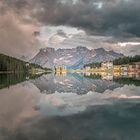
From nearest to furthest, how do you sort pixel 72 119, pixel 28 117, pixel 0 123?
pixel 0 123, pixel 72 119, pixel 28 117

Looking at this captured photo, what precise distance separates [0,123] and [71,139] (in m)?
7.31

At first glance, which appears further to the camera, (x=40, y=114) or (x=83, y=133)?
(x=40, y=114)

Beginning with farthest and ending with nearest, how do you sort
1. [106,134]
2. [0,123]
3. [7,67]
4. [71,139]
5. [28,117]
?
[7,67] < [28,117] < [0,123] < [106,134] < [71,139]

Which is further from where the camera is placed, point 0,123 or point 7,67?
point 7,67

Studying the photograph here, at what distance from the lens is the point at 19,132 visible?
20203 millimetres

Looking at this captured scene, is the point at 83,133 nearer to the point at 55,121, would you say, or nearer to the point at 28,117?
the point at 55,121

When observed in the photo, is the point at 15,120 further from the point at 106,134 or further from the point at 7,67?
the point at 7,67

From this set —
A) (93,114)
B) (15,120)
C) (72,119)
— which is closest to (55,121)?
(72,119)

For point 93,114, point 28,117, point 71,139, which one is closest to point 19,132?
point 71,139

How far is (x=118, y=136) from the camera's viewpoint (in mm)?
18906

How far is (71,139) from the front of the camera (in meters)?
18.0

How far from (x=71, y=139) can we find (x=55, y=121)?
6455mm

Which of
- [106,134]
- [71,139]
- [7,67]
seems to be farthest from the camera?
[7,67]

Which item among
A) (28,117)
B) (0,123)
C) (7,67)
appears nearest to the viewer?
(0,123)
